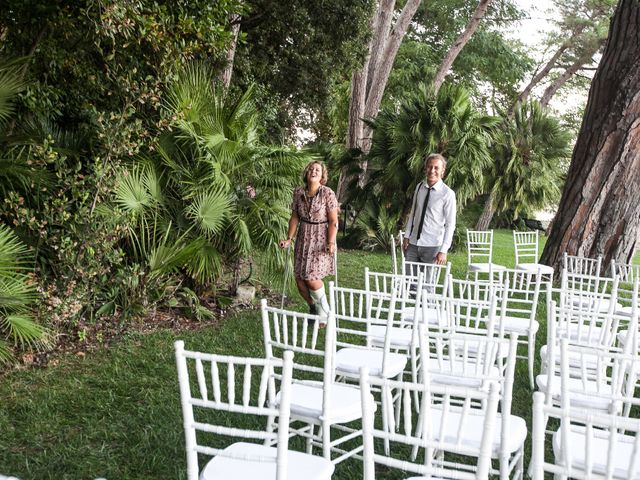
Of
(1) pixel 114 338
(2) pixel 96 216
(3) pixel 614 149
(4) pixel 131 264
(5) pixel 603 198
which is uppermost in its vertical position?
(3) pixel 614 149

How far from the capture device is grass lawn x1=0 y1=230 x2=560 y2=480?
3.48m

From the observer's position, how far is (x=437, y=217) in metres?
6.26

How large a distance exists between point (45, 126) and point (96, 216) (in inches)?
44.5

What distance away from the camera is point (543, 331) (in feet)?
23.5

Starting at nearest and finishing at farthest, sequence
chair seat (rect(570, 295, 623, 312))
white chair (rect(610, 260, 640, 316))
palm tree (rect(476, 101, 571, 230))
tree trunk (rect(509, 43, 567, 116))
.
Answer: chair seat (rect(570, 295, 623, 312))
white chair (rect(610, 260, 640, 316))
palm tree (rect(476, 101, 571, 230))
tree trunk (rect(509, 43, 567, 116))

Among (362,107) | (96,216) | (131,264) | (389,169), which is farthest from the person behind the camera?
(362,107)

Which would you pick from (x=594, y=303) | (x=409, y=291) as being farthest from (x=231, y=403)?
(x=594, y=303)

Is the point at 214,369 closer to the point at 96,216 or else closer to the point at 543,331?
the point at 96,216

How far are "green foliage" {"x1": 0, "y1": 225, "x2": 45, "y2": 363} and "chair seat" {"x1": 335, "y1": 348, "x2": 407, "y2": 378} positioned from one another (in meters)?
2.43

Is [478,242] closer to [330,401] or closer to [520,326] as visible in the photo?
[520,326]

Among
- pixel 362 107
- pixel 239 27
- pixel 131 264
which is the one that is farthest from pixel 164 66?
Answer: pixel 362 107

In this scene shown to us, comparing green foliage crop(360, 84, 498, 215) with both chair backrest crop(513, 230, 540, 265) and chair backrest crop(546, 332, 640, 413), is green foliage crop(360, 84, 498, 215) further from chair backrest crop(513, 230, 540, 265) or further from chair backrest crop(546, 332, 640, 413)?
chair backrest crop(546, 332, 640, 413)

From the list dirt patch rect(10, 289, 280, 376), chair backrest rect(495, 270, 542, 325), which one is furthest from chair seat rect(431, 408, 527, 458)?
dirt patch rect(10, 289, 280, 376)

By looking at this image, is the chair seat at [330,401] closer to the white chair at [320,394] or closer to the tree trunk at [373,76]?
the white chair at [320,394]
